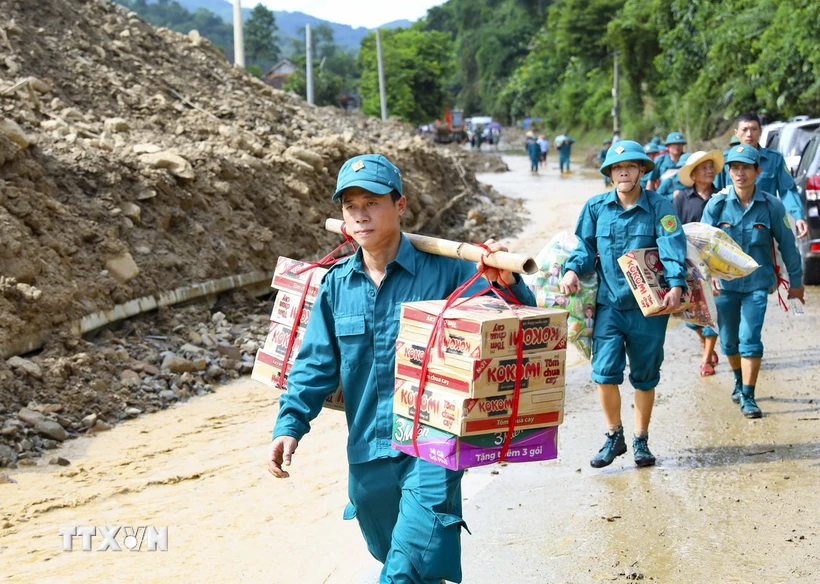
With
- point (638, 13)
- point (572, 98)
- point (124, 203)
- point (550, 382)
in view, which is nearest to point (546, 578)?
point (550, 382)

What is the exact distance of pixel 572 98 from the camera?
6438cm

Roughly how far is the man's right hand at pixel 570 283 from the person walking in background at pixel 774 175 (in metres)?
2.86

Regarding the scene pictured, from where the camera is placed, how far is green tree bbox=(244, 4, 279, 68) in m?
131

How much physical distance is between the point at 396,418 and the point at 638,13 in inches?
2006

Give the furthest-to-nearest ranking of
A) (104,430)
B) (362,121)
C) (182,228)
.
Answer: (362,121)
(182,228)
(104,430)

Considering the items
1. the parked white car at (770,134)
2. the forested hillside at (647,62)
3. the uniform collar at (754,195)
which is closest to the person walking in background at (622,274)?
the uniform collar at (754,195)

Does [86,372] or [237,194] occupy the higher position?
[237,194]

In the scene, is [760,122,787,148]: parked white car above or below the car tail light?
above

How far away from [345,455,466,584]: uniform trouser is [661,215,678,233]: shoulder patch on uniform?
277cm

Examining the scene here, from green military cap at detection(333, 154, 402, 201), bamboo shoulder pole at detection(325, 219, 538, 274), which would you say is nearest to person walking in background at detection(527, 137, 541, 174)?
bamboo shoulder pole at detection(325, 219, 538, 274)

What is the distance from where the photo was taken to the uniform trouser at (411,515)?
10.8 feet

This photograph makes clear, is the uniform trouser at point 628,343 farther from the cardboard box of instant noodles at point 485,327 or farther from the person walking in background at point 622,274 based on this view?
the cardboard box of instant noodles at point 485,327

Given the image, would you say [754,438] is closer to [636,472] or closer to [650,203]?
[636,472]

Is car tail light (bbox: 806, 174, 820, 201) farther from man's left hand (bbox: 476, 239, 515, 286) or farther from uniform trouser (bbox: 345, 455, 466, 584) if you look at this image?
uniform trouser (bbox: 345, 455, 466, 584)
